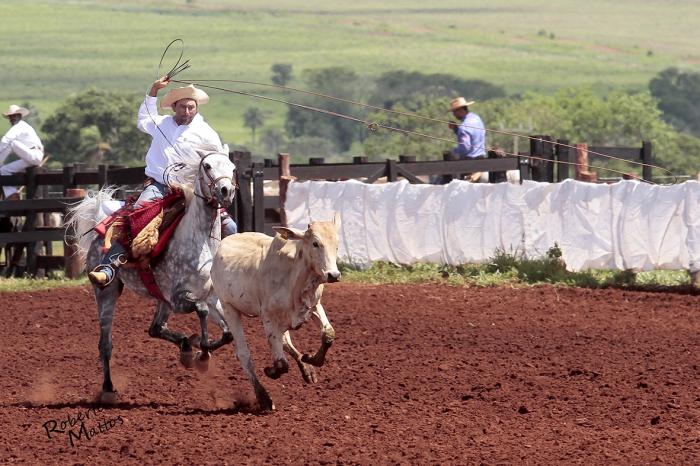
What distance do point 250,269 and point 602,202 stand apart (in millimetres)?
7619

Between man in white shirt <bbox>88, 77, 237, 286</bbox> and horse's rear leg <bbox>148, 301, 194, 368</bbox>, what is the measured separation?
0.53m

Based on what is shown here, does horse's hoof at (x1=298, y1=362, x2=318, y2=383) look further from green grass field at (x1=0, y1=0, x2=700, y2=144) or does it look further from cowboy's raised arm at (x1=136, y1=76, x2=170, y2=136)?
green grass field at (x1=0, y1=0, x2=700, y2=144)

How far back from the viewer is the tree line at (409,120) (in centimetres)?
8569

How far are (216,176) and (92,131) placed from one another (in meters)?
79.4

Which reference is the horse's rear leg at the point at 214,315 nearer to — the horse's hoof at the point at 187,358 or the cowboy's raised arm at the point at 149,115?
the horse's hoof at the point at 187,358

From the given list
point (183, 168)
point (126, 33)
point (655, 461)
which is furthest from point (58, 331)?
point (126, 33)

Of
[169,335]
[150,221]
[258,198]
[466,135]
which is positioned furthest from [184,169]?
[466,135]

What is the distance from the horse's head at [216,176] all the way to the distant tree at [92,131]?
73274mm

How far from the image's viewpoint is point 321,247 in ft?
29.8

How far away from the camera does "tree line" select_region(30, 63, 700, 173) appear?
85.7 m

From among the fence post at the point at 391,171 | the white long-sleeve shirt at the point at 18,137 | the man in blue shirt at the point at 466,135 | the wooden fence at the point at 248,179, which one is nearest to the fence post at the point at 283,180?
the wooden fence at the point at 248,179

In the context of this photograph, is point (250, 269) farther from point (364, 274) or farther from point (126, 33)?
point (126, 33)

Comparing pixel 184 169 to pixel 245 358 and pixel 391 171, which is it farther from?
pixel 391 171

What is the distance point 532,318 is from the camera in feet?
45.1
